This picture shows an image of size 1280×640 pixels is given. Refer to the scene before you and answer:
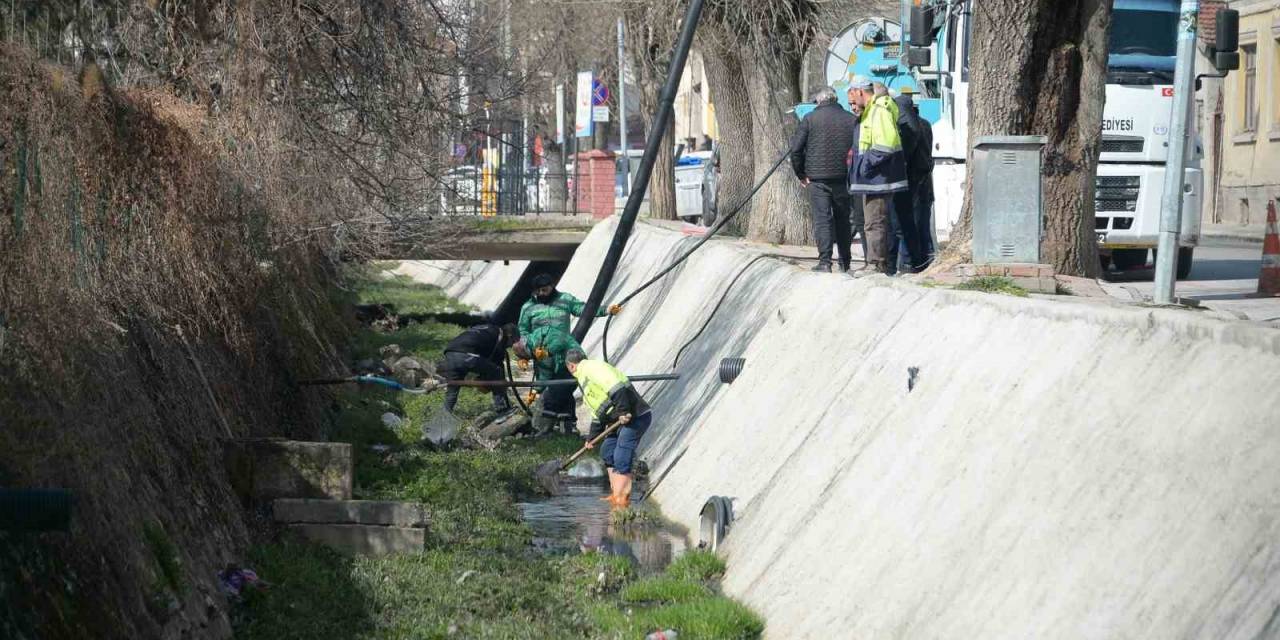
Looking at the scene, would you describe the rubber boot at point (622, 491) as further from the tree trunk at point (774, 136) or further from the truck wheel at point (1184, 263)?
the truck wheel at point (1184, 263)

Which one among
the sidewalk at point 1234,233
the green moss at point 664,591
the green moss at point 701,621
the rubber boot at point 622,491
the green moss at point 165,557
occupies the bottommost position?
the rubber boot at point 622,491

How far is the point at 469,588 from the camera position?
31.0 ft

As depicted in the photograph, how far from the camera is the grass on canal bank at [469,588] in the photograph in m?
8.39

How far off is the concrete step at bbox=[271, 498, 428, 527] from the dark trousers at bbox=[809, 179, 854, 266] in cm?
536

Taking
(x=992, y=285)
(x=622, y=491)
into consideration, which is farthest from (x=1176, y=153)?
(x=622, y=491)

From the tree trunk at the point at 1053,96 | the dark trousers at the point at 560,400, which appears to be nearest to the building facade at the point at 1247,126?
the dark trousers at the point at 560,400

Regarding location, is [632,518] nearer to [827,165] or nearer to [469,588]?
[469,588]

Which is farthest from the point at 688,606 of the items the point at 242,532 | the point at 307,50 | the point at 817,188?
the point at 307,50

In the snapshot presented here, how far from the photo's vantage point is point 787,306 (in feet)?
42.9

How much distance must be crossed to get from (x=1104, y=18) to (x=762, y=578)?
6317 millimetres

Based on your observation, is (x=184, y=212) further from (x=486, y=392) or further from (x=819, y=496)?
(x=486, y=392)

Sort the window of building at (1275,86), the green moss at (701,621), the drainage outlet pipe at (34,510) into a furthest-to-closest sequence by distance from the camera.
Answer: the window of building at (1275,86) → the green moss at (701,621) → the drainage outlet pipe at (34,510)

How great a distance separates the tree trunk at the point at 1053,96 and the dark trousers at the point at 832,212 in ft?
4.45

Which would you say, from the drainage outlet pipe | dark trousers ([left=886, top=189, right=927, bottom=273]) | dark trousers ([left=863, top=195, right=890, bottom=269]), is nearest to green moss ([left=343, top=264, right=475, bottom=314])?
dark trousers ([left=886, top=189, right=927, bottom=273])
